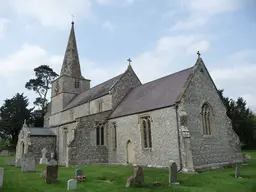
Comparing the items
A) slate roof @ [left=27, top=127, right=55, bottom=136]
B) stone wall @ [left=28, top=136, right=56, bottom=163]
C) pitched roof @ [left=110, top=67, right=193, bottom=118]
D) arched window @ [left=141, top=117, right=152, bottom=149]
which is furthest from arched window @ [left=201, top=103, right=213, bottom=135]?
slate roof @ [left=27, top=127, right=55, bottom=136]

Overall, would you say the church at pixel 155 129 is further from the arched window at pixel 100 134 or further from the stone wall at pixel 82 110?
the stone wall at pixel 82 110

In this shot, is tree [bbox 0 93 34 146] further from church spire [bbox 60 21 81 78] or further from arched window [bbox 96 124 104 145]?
arched window [bbox 96 124 104 145]

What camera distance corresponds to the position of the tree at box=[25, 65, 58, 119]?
194 feet

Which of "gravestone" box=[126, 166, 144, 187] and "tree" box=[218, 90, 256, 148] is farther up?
"tree" box=[218, 90, 256, 148]

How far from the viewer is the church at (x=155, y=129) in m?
17.4

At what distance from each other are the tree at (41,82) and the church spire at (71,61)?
80.1 ft

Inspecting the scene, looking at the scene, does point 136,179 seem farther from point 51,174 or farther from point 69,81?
point 69,81

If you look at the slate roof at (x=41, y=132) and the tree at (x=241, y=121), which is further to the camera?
the tree at (x=241, y=121)

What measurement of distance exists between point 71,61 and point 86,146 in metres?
19.2

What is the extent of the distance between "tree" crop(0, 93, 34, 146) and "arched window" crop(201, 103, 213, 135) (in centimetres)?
4315

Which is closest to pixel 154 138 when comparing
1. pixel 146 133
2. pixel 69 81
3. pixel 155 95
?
pixel 146 133

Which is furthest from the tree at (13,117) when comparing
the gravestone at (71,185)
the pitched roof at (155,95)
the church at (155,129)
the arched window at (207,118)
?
the gravestone at (71,185)

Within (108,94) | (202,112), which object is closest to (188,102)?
(202,112)

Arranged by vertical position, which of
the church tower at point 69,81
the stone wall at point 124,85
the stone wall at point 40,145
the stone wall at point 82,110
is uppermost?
the church tower at point 69,81
